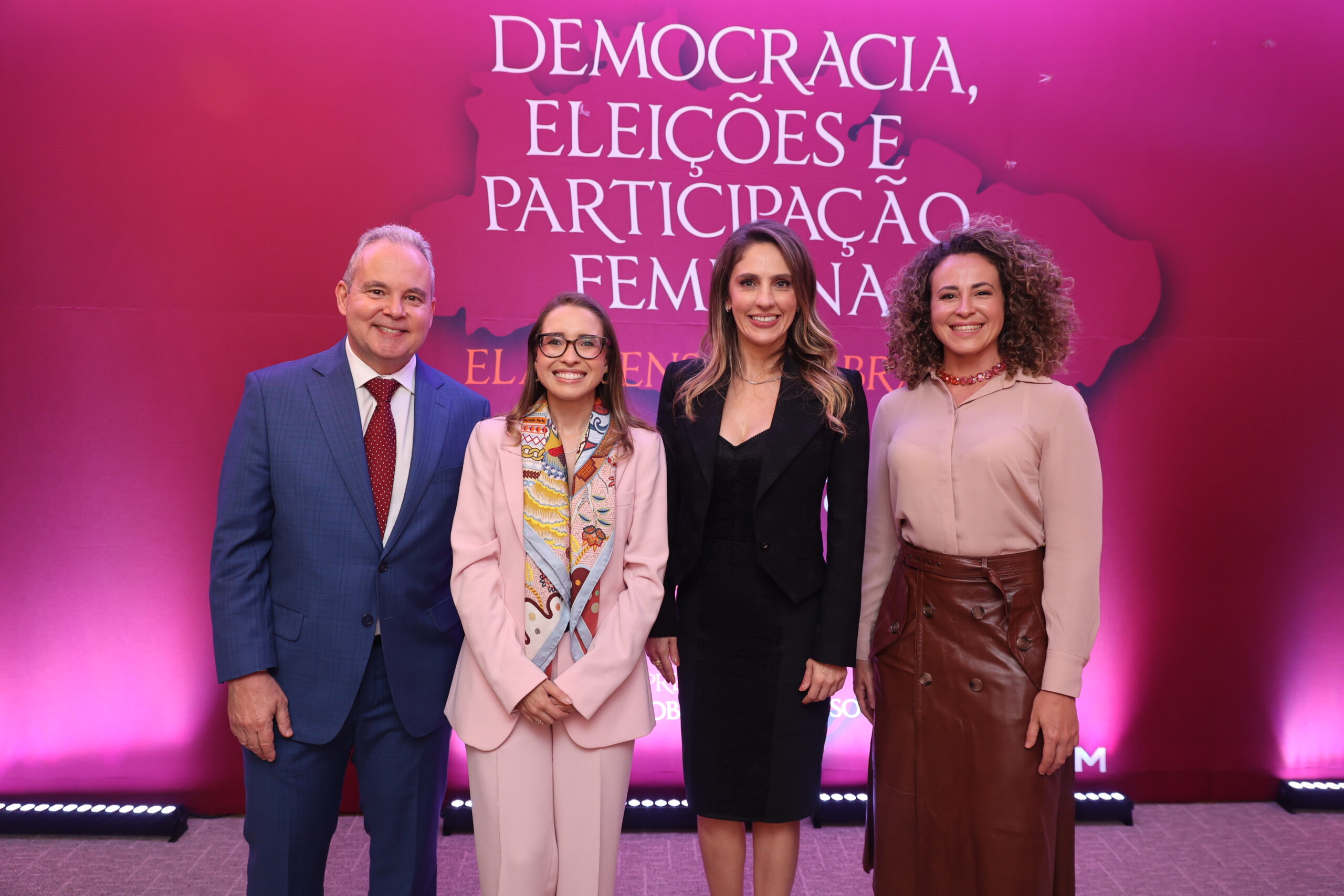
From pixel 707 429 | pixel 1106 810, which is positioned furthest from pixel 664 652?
pixel 1106 810

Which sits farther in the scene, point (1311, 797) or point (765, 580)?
point (1311, 797)

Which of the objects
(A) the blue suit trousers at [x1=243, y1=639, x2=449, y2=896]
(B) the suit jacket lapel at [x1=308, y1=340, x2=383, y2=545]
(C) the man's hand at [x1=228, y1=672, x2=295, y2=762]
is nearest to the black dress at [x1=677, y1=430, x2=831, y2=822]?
(A) the blue suit trousers at [x1=243, y1=639, x2=449, y2=896]

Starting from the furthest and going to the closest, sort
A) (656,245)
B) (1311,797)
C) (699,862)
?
(1311,797), (656,245), (699,862)

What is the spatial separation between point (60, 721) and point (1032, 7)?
4670mm

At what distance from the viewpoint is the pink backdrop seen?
3.00 metres

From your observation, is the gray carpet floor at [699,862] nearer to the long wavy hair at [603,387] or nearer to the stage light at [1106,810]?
the stage light at [1106,810]

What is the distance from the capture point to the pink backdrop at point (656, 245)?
118 inches

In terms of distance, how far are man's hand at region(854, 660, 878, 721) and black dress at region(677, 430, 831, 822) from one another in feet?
0.45

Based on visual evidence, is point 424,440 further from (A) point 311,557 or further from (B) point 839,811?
(B) point 839,811

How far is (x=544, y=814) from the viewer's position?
1770 millimetres

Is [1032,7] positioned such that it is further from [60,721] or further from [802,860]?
[60,721]

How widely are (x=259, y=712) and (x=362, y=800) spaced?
13.3 inches

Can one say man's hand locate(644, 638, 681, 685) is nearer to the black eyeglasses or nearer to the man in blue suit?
A: the man in blue suit

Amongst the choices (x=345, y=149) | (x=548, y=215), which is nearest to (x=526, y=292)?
(x=548, y=215)
